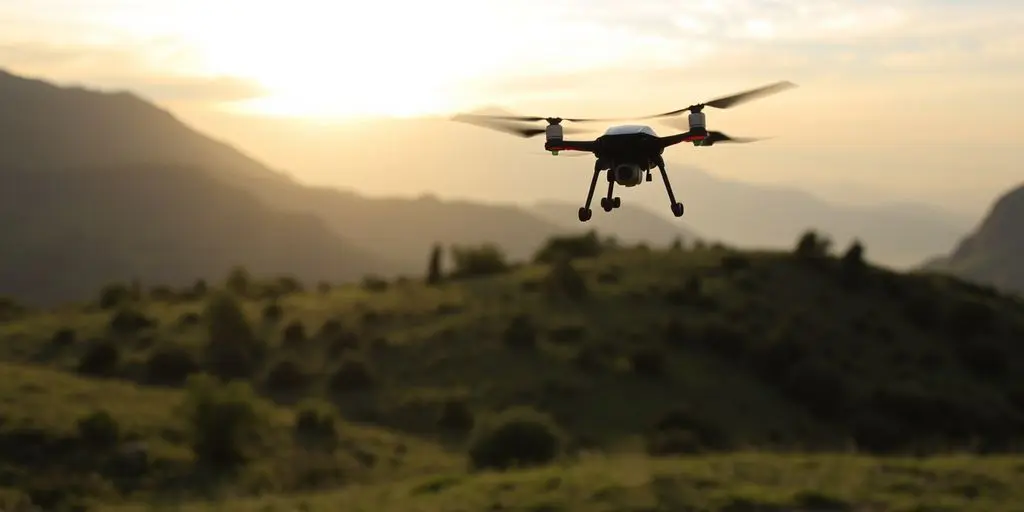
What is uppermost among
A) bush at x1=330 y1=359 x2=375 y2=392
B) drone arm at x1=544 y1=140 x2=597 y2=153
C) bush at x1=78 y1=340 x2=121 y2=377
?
drone arm at x1=544 y1=140 x2=597 y2=153

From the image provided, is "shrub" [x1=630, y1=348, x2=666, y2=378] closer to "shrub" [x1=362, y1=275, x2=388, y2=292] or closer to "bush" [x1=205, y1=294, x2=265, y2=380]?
→ "bush" [x1=205, y1=294, x2=265, y2=380]

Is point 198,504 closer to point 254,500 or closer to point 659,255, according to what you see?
point 254,500

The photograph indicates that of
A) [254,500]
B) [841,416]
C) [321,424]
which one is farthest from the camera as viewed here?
[841,416]

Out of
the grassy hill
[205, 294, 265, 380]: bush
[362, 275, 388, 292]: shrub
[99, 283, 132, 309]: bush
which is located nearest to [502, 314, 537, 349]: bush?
the grassy hill

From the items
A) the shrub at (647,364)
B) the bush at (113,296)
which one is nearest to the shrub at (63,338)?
the bush at (113,296)

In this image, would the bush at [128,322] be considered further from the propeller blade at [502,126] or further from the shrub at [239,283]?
the propeller blade at [502,126]

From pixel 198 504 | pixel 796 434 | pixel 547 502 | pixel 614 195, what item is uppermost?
pixel 614 195

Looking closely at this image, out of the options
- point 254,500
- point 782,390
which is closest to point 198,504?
point 254,500
